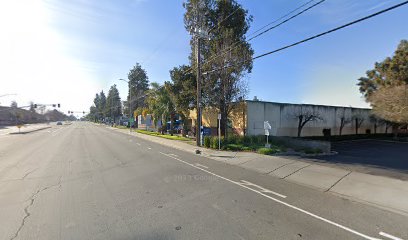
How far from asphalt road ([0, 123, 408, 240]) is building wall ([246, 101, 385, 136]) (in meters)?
16.7

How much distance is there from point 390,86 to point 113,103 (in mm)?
112620

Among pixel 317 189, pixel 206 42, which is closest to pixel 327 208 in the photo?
pixel 317 189

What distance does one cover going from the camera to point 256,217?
6.09 meters

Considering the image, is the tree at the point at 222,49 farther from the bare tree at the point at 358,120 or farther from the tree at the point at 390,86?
the bare tree at the point at 358,120

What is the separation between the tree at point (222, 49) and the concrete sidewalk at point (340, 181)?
9.99 meters

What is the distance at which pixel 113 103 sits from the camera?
123 metres

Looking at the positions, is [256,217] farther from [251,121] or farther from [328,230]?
[251,121]

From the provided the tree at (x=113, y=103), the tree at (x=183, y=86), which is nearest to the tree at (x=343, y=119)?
the tree at (x=183, y=86)

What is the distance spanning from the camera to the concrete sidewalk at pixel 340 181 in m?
7.93

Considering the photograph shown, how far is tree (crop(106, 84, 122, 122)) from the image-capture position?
121 meters

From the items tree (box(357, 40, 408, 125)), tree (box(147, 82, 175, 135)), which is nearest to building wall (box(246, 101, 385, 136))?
tree (box(357, 40, 408, 125))

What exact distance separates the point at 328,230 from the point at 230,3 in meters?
23.9

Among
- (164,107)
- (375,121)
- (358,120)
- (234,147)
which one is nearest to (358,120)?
(358,120)

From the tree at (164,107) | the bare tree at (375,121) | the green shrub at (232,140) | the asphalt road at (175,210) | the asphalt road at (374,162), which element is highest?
the tree at (164,107)
